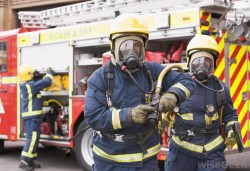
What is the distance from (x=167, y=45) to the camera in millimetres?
6395

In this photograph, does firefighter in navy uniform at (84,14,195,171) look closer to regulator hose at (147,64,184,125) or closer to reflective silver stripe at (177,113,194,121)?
regulator hose at (147,64,184,125)

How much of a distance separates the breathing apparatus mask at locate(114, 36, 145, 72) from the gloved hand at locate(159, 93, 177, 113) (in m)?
0.30

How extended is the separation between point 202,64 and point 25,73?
4.14 meters

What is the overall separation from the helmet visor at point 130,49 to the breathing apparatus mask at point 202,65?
1031mm

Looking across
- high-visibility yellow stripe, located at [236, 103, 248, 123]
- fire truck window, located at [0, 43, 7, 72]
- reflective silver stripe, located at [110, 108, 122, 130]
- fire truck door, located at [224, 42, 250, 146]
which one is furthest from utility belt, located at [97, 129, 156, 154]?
fire truck window, located at [0, 43, 7, 72]

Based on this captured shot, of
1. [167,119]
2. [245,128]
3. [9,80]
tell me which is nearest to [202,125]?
[167,119]

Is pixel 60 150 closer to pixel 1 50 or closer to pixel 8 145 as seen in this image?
Answer: pixel 8 145

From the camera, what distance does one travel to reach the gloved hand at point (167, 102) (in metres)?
2.78

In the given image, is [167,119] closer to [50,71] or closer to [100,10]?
[100,10]

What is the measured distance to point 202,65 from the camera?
399cm

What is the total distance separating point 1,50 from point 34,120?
6.07 feet

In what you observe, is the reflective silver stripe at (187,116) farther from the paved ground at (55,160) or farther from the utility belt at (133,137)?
the paved ground at (55,160)

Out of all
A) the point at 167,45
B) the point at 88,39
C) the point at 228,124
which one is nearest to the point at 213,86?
the point at 228,124

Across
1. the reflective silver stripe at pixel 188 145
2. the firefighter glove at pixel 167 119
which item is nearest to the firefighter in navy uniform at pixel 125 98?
the reflective silver stripe at pixel 188 145
